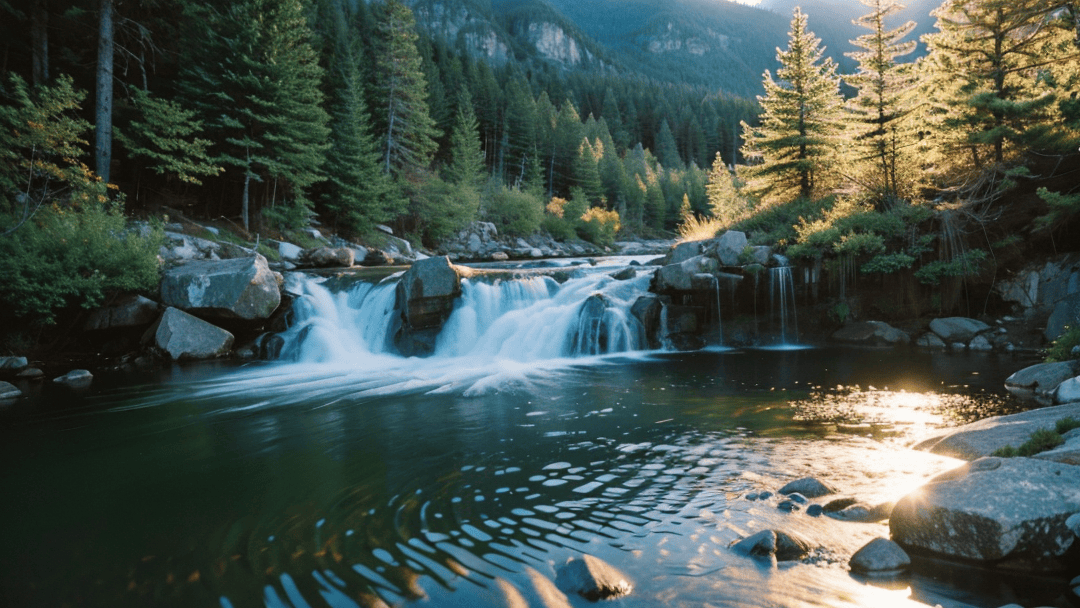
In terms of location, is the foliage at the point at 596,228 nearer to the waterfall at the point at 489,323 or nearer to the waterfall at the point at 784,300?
the waterfall at the point at 489,323

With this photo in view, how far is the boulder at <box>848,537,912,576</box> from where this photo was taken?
3613 millimetres

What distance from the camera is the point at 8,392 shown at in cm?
1062

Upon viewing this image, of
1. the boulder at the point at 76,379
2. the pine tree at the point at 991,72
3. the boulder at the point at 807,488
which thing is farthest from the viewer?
the pine tree at the point at 991,72

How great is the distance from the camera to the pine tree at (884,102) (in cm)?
1706

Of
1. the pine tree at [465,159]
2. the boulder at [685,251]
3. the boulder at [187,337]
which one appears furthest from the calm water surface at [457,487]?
the pine tree at [465,159]

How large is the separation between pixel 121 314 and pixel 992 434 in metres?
18.1

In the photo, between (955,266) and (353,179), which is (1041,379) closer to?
(955,266)

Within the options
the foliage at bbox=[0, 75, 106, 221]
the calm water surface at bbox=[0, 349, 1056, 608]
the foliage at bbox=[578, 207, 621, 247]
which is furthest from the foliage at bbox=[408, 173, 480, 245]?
the calm water surface at bbox=[0, 349, 1056, 608]

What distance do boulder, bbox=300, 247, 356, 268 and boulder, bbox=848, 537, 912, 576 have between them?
22741 mm

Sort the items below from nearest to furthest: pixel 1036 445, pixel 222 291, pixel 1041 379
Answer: pixel 1036 445 → pixel 1041 379 → pixel 222 291

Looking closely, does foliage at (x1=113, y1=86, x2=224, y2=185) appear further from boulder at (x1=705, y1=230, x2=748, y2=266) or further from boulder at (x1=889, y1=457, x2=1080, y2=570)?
boulder at (x1=889, y1=457, x2=1080, y2=570)

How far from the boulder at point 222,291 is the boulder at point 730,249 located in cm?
1349

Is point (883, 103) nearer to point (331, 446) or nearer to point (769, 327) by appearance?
point (769, 327)

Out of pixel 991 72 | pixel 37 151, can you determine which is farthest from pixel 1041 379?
pixel 37 151
